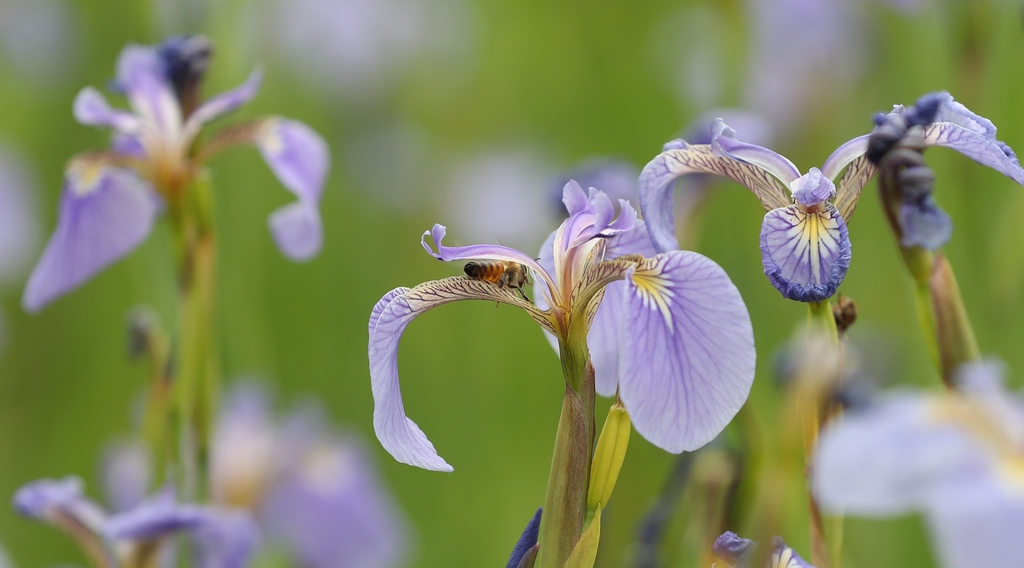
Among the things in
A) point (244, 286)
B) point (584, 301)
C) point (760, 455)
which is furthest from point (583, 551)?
point (244, 286)

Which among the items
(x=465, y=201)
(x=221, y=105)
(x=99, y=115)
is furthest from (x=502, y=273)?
(x=465, y=201)

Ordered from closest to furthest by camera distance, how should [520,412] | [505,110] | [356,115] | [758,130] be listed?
[758,130] < [520,412] < [356,115] < [505,110]

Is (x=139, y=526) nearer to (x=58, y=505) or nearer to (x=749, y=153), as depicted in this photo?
(x=58, y=505)

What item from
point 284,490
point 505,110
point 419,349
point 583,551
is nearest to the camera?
point 583,551

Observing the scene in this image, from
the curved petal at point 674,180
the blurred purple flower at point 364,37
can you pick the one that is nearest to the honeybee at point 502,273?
the curved petal at point 674,180

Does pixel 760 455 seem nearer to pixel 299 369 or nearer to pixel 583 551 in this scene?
pixel 583 551

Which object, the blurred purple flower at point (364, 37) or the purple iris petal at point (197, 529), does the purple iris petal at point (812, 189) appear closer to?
the purple iris petal at point (197, 529)

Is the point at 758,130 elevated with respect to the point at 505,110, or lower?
lower
